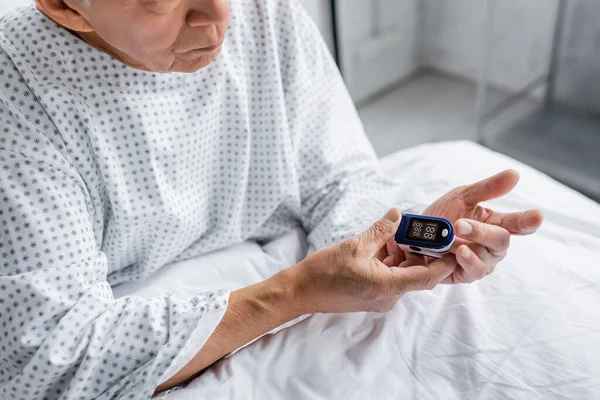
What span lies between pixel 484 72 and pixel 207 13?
1343mm

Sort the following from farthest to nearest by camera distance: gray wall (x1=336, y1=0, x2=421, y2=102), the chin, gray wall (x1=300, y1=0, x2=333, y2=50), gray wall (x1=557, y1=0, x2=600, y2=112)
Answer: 1. gray wall (x1=336, y1=0, x2=421, y2=102)
2. gray wall (x1=300, y1=0, x2=333, y2=50)
3. gray wall (x1=557, y1=0, x2=600, y2=112)
4. the chin

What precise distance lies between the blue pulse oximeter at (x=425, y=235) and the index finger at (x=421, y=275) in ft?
0.07

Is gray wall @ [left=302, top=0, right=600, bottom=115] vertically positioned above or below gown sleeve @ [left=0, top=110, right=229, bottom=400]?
below

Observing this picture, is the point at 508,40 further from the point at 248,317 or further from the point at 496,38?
the point at 248,317

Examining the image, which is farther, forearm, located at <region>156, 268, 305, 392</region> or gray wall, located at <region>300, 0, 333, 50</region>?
gray wall, located at <region>300, 0, 333, 50</region>

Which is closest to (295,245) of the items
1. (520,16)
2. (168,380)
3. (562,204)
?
(168,380)

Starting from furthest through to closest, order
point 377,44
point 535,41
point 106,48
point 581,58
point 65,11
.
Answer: point 377,44 → point 535,41 → point 581,58 → point 106,48 → point 65,11

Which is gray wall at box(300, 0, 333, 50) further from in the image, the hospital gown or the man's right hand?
the man's right hand

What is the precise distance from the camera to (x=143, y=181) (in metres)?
0.97

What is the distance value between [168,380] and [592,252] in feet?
2.18

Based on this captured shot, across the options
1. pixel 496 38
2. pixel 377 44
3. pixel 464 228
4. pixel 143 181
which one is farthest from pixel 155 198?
pixel 377 44

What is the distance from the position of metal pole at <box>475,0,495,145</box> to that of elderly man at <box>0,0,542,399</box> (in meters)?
0.96

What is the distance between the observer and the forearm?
0.89 metres

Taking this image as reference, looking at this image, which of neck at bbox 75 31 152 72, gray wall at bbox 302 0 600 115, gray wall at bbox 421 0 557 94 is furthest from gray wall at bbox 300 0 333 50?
neck at bbox 75 31 152 72
